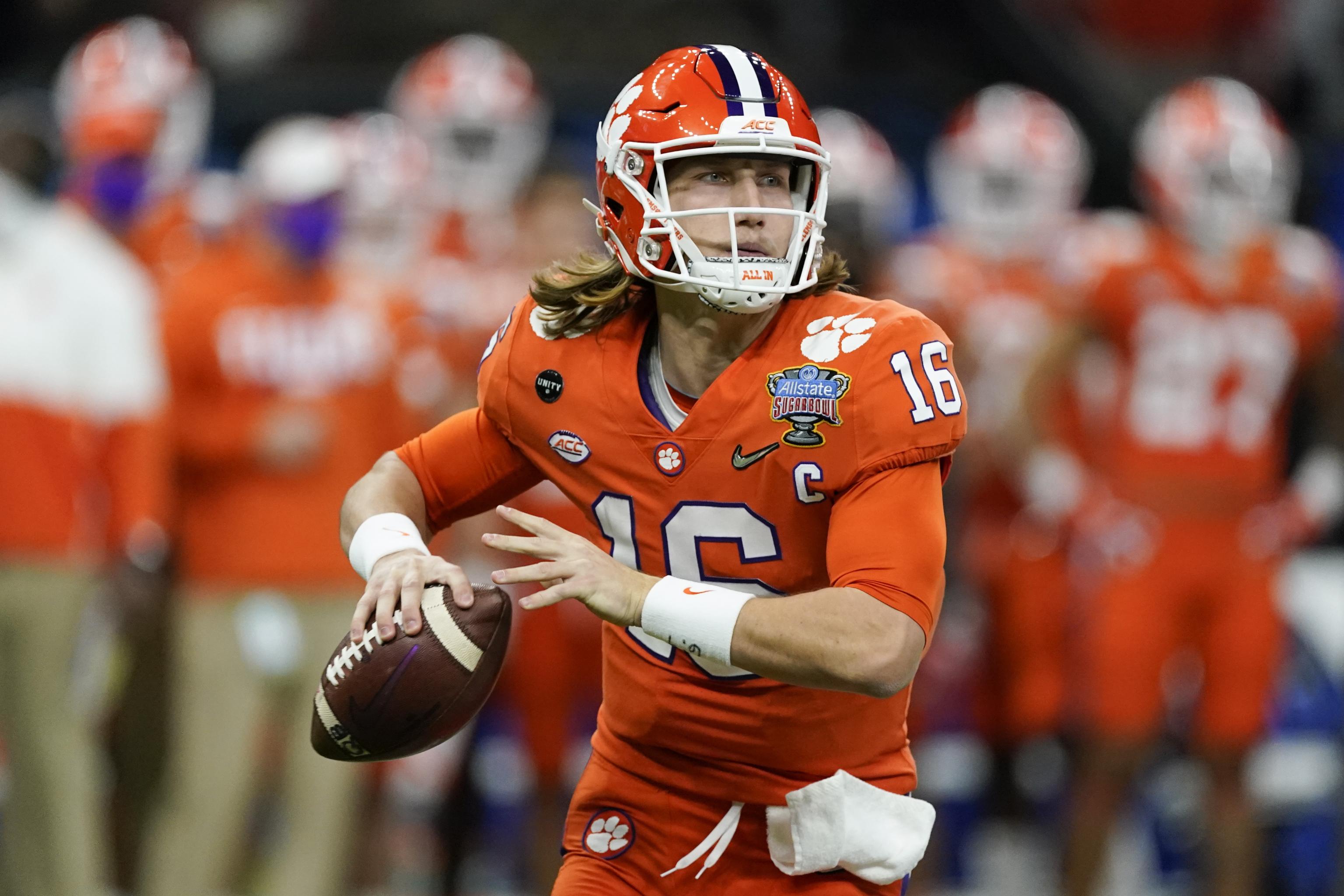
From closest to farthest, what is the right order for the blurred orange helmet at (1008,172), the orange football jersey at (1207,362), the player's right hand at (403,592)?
the player's right hand at (403,592) → the orange football jersey at (1207,362) → the blurred orange helmet at (1008,172)

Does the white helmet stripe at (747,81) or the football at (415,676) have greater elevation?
the white helmet stripe at (747,81)

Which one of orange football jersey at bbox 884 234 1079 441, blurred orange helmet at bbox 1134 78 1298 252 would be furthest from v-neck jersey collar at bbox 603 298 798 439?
blurred orange helmet at bbox 1134 78 1298 252

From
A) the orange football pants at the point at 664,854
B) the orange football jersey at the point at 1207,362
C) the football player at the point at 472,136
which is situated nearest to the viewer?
the orange football pants at the point at 664,854

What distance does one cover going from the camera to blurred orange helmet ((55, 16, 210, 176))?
21.2 ft

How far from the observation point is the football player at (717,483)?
2541 millimetres

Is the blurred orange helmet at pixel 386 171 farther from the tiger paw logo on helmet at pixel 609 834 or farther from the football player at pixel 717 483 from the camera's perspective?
the tiger paw logo on helmet at pixel 609 834

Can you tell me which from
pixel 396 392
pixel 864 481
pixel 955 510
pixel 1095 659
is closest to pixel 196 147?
pixel 396 392

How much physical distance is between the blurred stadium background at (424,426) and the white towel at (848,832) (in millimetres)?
2469

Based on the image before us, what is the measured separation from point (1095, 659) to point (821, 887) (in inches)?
120

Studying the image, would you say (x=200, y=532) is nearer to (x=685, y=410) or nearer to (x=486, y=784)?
(x=486, y=784)

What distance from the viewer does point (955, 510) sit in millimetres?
6547

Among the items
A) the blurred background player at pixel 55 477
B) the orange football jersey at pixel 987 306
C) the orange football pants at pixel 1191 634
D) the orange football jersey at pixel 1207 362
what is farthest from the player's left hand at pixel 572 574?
the orange football jersey at pixel 1207 362

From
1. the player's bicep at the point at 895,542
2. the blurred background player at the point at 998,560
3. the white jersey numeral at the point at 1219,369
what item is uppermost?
the player's bicep at the point at 895,542

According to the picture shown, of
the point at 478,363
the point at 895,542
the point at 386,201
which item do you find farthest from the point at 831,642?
the point at 386,201
